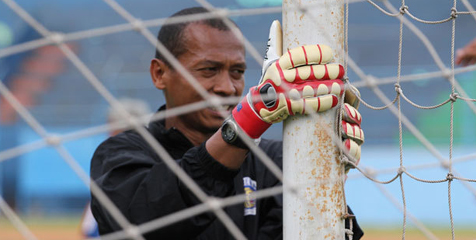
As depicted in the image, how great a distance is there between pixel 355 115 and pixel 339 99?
0.09m

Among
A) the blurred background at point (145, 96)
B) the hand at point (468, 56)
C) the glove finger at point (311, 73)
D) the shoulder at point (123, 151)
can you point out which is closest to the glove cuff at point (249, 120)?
the glove finger at point (311, 73)

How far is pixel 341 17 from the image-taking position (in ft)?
3.64

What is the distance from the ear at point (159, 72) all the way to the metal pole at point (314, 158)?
675mm

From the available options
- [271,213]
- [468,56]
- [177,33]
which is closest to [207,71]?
[177,33]

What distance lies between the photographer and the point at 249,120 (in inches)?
44.4

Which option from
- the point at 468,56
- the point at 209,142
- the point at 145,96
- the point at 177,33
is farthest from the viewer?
the point at 145,96

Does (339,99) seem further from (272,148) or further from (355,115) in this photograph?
(272,148)

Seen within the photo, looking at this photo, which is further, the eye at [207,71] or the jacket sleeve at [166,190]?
the eye at [207,71]

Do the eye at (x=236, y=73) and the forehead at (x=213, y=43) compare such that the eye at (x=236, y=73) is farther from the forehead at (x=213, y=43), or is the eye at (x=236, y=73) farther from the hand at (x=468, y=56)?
the hand at (x=468, y=56)

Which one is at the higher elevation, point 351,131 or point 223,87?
point 223,87

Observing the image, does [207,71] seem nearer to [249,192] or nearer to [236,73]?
[236,73]

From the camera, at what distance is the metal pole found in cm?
107

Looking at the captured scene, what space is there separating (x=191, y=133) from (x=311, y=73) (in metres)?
0.66

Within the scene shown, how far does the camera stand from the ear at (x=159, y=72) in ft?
5.63
